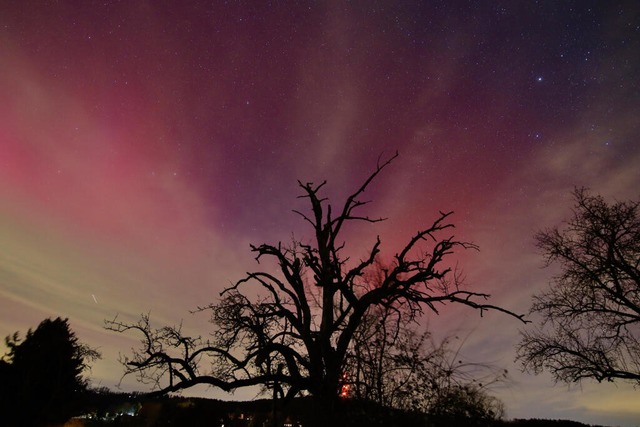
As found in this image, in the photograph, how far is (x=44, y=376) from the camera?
96.6 feet

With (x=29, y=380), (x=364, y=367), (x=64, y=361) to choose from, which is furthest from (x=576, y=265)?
(x=64, y=361)

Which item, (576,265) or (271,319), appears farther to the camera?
(576,265)

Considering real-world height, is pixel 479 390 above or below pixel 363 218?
below

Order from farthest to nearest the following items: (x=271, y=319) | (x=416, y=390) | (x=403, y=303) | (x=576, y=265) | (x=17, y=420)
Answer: (x=17, y=420) → (x=576, y=265) → (x=271, y=319) → (x=403, y=303) → (x=416, y=390)

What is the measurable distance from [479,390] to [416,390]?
217 cm

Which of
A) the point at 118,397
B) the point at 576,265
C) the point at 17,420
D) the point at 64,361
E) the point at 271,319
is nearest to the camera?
the point at 271,319

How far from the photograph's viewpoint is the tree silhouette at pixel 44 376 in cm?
2548

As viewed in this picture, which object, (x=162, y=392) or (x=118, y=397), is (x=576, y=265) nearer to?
(x=162, y=392)

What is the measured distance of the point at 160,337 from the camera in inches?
520

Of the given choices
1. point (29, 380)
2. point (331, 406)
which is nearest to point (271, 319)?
point (331, 406)

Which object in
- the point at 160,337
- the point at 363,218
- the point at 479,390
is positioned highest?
the point at 363,218

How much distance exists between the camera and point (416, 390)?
12.2 meters

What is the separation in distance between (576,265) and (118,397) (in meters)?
131

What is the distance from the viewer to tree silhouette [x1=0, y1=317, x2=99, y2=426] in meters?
25.5
